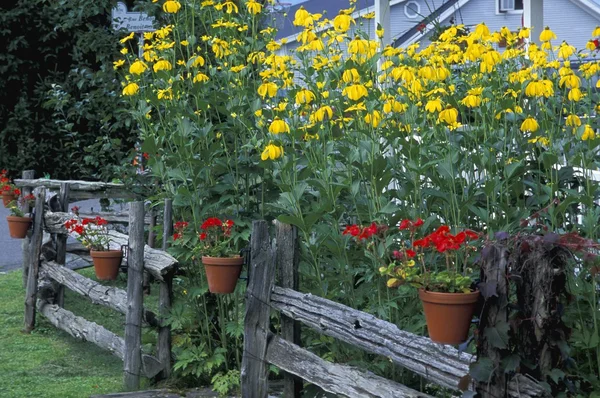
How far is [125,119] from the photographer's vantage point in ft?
30.2

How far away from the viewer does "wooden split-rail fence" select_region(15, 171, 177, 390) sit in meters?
6.05

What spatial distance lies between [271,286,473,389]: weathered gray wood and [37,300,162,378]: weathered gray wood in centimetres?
150

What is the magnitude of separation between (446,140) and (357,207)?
20.2 inches

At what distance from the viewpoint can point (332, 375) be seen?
4.34 meters

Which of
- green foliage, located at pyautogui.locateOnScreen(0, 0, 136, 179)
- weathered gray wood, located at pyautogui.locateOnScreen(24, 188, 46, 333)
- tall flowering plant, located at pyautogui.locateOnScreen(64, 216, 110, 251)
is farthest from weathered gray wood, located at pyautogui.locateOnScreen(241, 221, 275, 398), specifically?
green foliage, located at pyautogui.locateOnScreen(0, 0, 136, 179)

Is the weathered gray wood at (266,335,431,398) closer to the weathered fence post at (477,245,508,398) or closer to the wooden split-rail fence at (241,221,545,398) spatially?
the wooden split-rail fence at (241,221,545,398)

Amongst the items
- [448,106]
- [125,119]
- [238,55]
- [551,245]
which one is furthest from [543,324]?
[125,119]

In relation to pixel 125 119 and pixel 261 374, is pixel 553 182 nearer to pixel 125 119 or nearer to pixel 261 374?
pixel 261 374

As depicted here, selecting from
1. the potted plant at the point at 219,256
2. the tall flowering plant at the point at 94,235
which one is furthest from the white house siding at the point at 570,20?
the potted plant at the point at 219,256

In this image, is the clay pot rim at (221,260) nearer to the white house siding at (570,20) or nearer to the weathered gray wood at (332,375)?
the weathered gray wood at (332,375)

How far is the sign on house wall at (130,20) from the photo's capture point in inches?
353

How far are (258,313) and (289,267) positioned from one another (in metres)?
0.29

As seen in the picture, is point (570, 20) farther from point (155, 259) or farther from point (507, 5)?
point (155, 259)

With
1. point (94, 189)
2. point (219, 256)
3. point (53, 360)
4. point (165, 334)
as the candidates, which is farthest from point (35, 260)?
point (219, 256)
